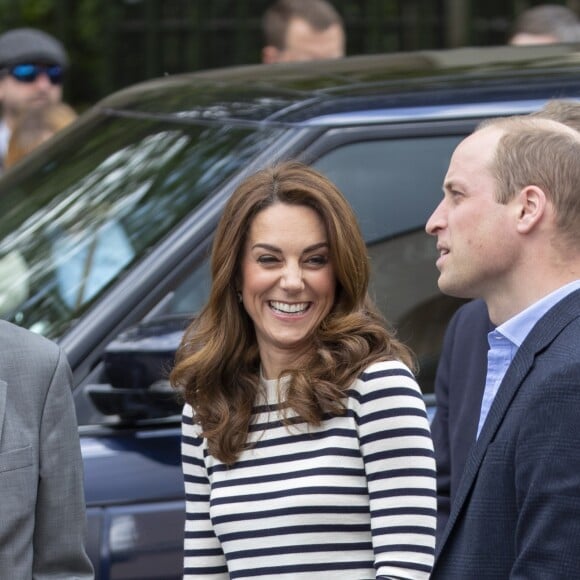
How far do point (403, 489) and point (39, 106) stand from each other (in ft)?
12.3

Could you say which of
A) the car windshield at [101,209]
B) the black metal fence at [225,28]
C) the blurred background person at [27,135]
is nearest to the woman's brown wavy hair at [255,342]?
the car windshield at [101,209]

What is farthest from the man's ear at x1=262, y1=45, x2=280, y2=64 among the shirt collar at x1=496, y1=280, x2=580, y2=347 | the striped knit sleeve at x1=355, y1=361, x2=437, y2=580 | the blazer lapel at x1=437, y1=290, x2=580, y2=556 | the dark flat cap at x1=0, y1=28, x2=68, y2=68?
the blazer lapel at x1=437, y1=290, x2=580, y2=556

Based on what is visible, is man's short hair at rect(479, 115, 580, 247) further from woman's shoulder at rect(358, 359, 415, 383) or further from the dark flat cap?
the dark flat cap

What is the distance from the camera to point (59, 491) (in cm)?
243

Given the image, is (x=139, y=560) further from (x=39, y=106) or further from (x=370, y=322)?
(x=39, y=106)

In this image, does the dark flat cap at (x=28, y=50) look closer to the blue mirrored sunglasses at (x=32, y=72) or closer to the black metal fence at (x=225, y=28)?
the blue mirrored sunglasses at (x=32, y=72)

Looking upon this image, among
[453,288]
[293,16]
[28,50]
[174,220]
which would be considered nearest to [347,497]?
[453,288]

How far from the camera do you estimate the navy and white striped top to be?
2516 mm

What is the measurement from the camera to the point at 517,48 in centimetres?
422

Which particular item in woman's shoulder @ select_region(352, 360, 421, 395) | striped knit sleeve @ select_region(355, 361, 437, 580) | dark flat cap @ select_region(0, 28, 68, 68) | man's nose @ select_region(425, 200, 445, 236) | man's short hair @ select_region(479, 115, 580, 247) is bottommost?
striped knit sleeve @ select_region(355, 361, 437, 580)

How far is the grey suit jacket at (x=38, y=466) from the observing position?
2.38 metres

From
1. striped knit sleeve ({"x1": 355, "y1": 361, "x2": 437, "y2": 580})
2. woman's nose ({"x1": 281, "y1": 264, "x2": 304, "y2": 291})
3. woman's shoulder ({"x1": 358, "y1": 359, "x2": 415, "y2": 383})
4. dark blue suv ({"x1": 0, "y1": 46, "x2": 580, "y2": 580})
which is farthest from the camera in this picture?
dark blue suv ({"x1": 0, "y1": 46, "x2": 580, "y2": 580})

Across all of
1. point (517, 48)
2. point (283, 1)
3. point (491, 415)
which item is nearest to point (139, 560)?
point (491, 415)

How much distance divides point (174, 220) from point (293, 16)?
355cm
